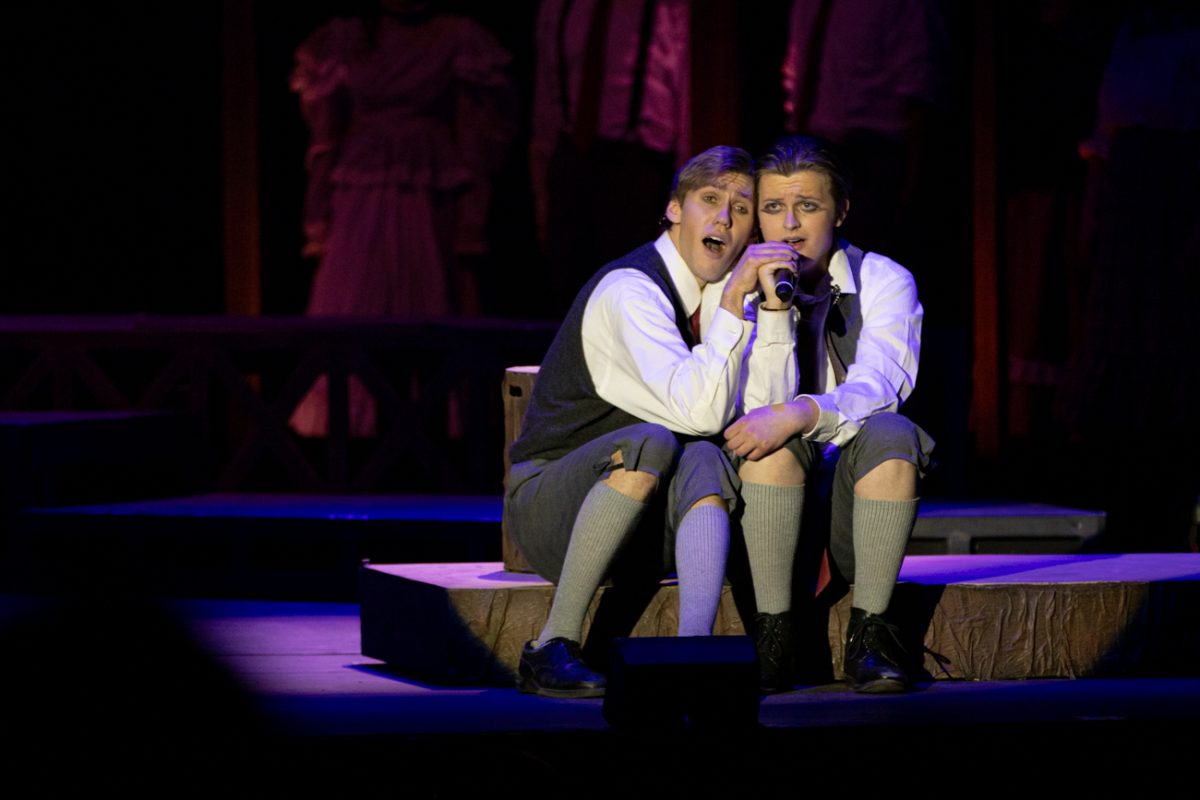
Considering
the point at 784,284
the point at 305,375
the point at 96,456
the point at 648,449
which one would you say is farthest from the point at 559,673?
the point at 305,375

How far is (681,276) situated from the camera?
4328 mm

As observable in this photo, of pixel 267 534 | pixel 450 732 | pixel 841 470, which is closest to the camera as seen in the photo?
pixel 450 732

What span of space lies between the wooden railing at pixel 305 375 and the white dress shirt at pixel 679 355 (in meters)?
2.23

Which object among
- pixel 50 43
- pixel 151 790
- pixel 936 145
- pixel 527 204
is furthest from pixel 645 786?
pixel 50 43

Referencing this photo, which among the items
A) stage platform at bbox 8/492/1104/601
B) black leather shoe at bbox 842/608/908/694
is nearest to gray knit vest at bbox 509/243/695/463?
black leather shoe at bbox 842/608/908/694

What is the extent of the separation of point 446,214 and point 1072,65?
2497 millimetres

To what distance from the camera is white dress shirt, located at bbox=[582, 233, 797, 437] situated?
13.2ft

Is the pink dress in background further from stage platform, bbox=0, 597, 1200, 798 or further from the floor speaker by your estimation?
the floor speaker

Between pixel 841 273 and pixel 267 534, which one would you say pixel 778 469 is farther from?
pixel 267 534

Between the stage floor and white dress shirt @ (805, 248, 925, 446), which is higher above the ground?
white dress shirt @ (805, 248, 925, 446)

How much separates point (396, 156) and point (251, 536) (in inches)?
95.7

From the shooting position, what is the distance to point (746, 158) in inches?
169

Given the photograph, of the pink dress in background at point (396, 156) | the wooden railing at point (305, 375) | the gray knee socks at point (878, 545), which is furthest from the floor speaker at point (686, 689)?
the pink dress in background at point (396, 156)

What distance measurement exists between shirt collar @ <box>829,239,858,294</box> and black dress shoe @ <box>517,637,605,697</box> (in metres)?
0.97
